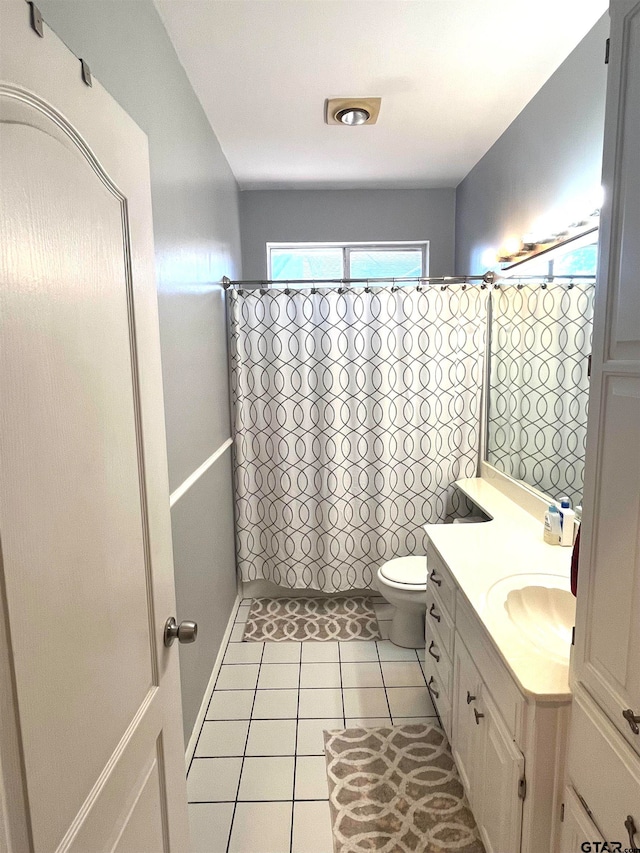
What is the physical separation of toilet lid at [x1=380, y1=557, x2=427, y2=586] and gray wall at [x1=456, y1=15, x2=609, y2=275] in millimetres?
1697

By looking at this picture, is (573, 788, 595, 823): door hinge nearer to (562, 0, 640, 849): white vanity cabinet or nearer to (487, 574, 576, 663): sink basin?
(562, 0, 640, 849): white vanity cabinet

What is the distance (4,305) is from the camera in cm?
55

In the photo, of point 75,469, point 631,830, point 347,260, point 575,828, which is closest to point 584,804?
point 575,828

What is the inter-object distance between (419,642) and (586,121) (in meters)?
2.36

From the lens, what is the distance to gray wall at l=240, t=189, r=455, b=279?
339cm

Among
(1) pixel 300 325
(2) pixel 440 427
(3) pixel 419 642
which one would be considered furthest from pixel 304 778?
(1) pixel 300 325

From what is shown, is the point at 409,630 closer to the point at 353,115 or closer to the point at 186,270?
the point at 186,270

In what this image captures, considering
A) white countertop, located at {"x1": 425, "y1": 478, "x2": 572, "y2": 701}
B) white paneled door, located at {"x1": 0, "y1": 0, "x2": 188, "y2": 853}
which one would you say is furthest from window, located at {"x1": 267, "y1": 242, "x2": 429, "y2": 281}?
white paneled door, located at {"x1": 0, "y1": 0, "x2": 188, "y2": 853}

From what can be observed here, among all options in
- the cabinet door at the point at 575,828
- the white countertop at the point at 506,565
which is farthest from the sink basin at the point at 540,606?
the cabinet door at the point at 575,828

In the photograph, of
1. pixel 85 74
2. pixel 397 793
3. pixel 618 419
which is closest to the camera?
pixel 85 74

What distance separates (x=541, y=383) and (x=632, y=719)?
1.58 m

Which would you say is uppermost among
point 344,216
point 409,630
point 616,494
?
point 344,216

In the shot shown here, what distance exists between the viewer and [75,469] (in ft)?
2.33

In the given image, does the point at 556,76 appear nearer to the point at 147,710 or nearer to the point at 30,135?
the point at 30,135
